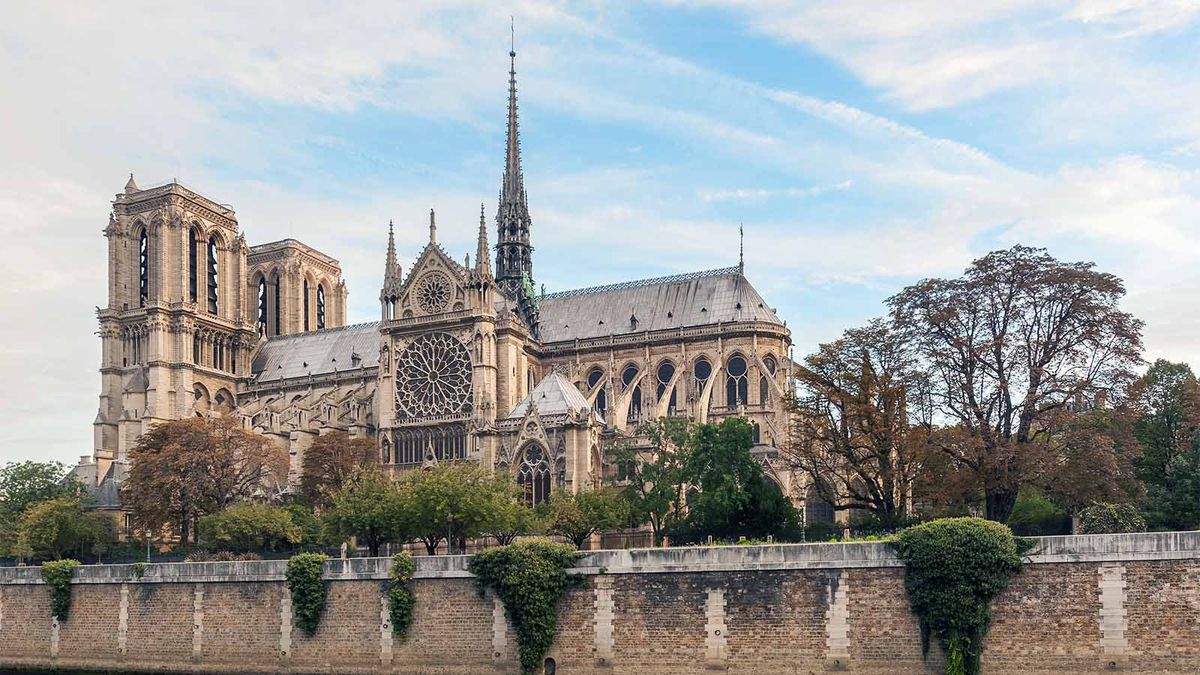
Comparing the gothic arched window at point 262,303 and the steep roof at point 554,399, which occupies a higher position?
the gothic arched window at point 262,303

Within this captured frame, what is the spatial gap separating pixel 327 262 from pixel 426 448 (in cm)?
3952

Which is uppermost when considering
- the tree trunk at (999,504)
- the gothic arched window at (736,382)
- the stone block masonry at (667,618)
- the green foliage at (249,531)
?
the gothic arched window at (736,382)

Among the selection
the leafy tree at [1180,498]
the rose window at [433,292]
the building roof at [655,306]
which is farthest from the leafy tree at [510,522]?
the building roof at [655,306]

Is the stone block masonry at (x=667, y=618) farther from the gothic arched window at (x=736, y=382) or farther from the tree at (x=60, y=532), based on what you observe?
the gothic arched window at (x=736, y=382)

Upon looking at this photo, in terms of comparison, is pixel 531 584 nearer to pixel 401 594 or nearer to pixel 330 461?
pixel 401 594

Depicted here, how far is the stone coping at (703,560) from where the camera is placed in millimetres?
30984

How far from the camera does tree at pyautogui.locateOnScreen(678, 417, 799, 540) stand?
48.7 meters

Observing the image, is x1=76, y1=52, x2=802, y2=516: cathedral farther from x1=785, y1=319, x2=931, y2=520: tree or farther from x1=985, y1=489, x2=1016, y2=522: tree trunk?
x1=985, y1=489, x2=1016, y2=522: tree trunk

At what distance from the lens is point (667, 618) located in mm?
35688

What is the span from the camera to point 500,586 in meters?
37.4

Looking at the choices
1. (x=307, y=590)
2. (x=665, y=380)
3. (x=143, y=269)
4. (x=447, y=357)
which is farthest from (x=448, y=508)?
(x=143, y=269)

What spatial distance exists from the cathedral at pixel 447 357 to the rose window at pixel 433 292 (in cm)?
11

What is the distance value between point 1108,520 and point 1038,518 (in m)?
3.43

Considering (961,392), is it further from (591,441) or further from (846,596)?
(591,441)
